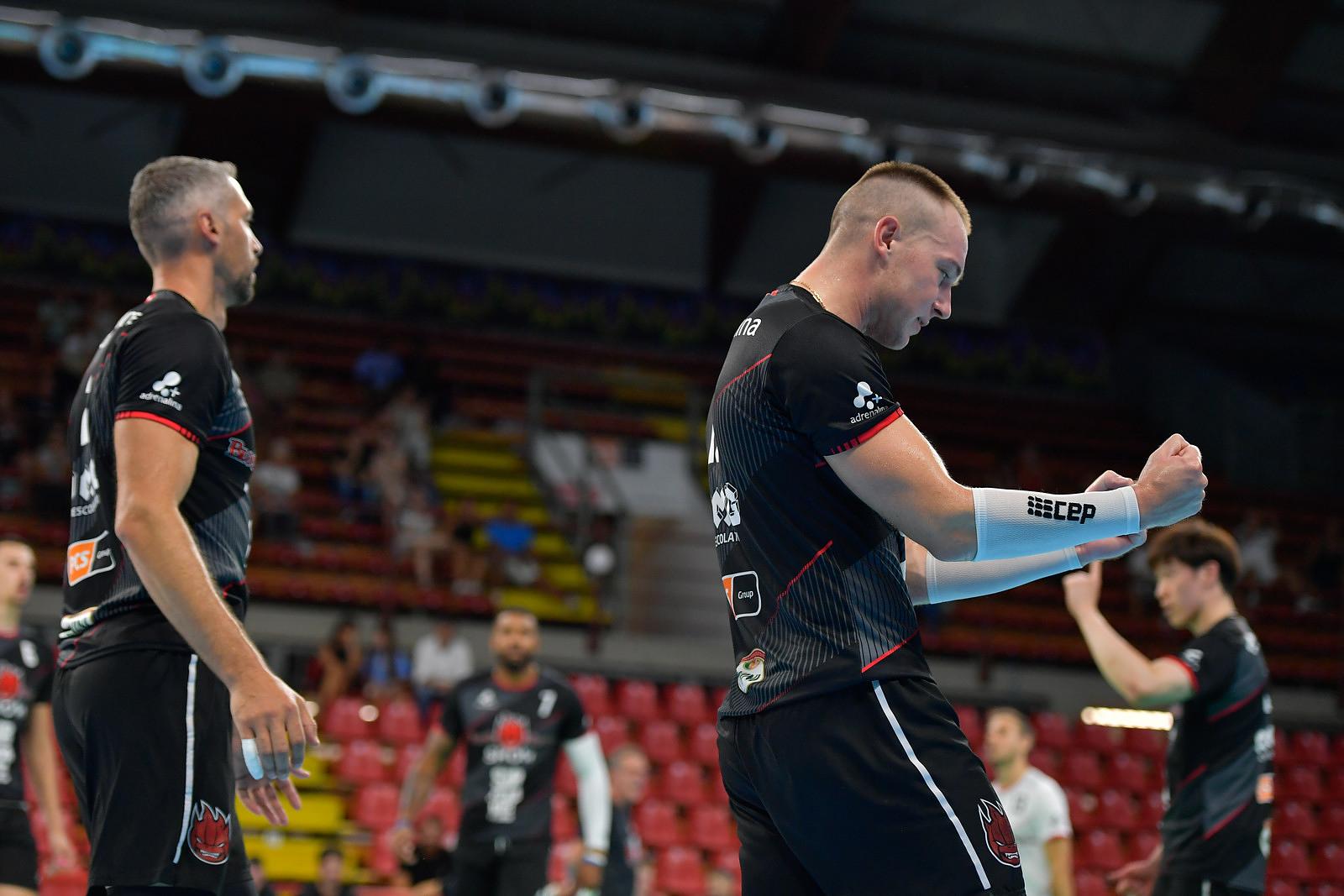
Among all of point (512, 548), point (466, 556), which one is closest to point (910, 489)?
point (466, 556)

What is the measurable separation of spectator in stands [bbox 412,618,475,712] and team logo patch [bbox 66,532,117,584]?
33.9 feet

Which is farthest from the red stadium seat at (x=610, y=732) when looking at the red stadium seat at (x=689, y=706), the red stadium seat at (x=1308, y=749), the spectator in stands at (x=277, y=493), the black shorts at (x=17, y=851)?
the red stadium seat at (x=1308, y=749)

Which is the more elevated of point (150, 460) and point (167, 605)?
point (150, 460)

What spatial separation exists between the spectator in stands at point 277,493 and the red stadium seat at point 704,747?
5.03 m

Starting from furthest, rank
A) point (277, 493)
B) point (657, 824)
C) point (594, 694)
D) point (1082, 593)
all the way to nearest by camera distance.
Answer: point (277, 493) → point (594, 694) → point (657, 824) → point (1082, 593)

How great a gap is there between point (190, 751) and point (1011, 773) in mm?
5384

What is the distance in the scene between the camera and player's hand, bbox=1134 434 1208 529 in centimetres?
277

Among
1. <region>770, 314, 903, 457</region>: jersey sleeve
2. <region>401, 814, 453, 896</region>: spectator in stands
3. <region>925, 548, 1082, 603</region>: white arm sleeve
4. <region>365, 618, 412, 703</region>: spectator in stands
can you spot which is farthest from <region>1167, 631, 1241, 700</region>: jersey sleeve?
<region>365, 618, 412, 703</region>: spectator in stands

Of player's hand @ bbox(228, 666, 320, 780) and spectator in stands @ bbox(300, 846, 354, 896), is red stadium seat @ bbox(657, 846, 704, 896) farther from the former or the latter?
player's hand @ bbox(228, 666, 320, 780)

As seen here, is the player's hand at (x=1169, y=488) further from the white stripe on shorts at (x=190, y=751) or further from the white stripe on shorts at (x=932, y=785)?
the white stripe on shorts at (x=190, y=751)

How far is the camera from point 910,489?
106 inches

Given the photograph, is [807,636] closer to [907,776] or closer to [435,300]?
[907,776]

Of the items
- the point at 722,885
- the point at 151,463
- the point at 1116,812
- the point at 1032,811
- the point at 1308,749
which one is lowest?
the point at 722,885

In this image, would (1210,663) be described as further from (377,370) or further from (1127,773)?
(377,370)
